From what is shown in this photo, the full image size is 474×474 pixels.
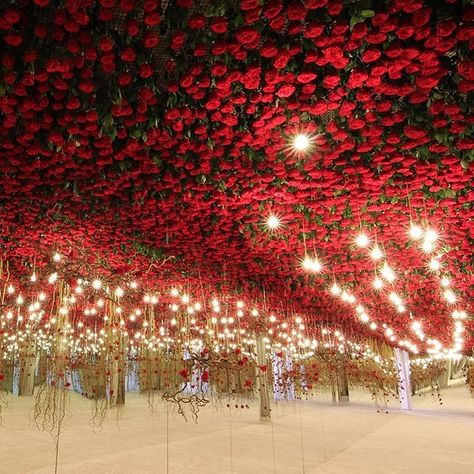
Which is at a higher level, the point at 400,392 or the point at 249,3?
the point at 249,3

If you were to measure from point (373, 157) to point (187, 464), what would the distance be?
16.5 feet

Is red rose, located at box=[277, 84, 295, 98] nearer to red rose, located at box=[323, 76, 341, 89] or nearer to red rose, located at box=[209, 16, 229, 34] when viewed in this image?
red rose, located at box=[323, 76, 341, 89]

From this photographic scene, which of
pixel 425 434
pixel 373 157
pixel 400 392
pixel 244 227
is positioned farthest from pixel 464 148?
pixel 400 392

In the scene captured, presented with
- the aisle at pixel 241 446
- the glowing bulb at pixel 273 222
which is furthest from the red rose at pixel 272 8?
the aisle at pixel 241 446

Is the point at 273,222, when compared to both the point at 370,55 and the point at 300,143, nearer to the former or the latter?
the point at 300,143

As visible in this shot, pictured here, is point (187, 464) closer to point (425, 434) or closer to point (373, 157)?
point (373, 157)

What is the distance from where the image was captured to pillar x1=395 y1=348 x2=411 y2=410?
52.2 ft

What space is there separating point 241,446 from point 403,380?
37.0 ft

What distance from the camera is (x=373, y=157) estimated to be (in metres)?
3.22

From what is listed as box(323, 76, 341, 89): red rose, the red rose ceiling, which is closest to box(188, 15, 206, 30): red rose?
the red rose ceiling

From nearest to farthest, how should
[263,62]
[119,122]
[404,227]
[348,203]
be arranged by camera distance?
[263,62], [119,122], [348,203], [404,227]

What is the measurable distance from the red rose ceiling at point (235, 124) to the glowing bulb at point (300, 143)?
1.8 inches

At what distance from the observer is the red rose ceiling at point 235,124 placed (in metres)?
2.13

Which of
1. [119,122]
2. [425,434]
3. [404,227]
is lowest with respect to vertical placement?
[425,434]
